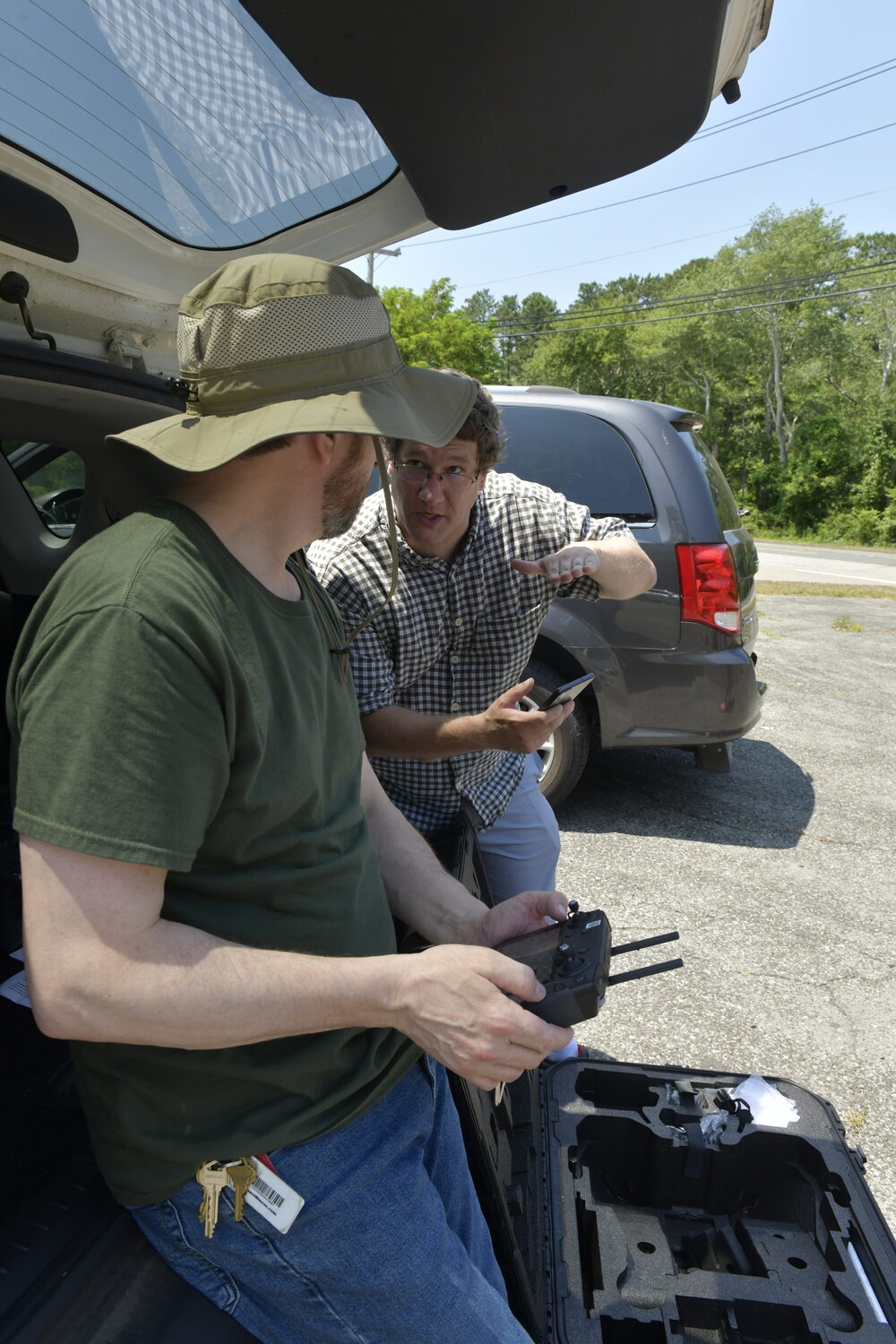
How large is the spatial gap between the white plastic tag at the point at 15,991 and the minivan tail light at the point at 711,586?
3471 millimetres

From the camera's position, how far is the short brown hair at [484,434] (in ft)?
7.34

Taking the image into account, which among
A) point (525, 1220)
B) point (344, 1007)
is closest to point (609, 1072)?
point (525, 1220)

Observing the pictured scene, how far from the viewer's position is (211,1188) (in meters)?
1.09

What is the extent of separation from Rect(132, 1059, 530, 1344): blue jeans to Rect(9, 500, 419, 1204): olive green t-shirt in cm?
5

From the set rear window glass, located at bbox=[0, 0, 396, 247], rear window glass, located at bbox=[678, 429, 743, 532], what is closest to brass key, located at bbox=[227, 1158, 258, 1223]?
rear window glass, located at bbox=[0, 0, 396, 247]

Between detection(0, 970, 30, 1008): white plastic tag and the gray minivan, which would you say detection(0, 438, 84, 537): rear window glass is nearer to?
detection(0, 970, 30, 1008): white plastic tag

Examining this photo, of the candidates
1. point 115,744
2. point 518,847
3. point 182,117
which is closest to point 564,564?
point 518,847

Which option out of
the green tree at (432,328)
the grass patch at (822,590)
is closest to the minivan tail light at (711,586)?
the grass patch at (822,590)

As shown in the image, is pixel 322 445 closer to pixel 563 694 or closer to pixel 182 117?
pixel 182 117

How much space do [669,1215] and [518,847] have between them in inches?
39.6

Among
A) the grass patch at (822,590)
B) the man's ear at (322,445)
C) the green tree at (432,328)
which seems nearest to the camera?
the man's ear at (322,445)

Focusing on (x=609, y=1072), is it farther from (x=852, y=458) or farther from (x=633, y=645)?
(x=852, y=458)

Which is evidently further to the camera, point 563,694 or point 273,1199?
point 563,694

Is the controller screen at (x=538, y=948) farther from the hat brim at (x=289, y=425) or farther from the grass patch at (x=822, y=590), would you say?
the grass patch at (x=822, y=590)
